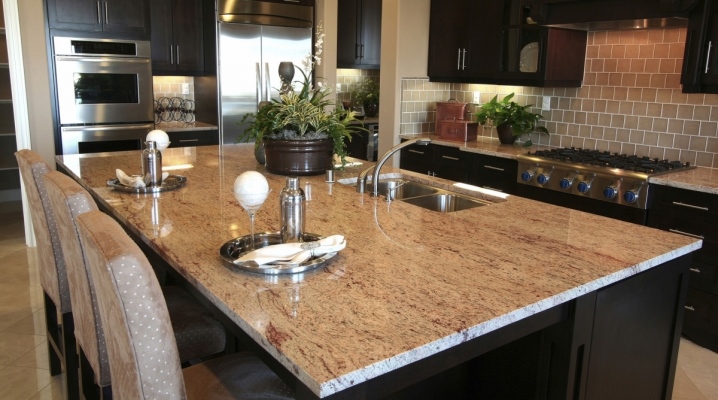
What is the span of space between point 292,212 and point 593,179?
8.19 ft

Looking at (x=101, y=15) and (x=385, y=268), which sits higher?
(x=101, y=15)

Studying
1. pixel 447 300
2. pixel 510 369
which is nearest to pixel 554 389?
pixel 510 369

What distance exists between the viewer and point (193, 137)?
5410mm

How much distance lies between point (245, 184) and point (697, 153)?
3267mm

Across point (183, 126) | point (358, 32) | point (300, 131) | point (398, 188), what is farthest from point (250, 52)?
point (398, 188)

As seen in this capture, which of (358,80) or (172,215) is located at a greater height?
(358,80)

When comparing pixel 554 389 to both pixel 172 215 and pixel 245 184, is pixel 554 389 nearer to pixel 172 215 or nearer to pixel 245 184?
pixel 245 184

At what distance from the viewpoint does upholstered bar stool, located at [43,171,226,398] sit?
171 centimetres

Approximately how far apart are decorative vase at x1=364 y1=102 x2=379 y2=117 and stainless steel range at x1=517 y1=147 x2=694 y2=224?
114 inches

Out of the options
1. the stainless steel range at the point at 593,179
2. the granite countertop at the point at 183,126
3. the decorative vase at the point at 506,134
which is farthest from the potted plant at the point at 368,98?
the stainless steel range at the point at 593,179

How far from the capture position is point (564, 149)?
4328 mm

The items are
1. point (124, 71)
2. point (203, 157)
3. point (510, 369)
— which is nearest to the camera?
point (510, 369)

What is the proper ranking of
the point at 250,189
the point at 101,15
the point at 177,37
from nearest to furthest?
the point at 250,189 → the point at 101,15 → the point at 177,37

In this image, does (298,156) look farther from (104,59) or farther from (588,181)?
(104,59)
